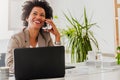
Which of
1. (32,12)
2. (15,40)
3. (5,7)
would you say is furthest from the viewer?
(5,7)

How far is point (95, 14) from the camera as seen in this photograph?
428cm

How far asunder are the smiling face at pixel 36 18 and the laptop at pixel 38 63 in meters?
1.09

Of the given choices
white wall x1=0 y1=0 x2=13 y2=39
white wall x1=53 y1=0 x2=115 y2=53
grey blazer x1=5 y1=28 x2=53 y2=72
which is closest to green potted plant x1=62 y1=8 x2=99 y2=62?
grey blazer x1=5 y1=28 x2=53 y2=72

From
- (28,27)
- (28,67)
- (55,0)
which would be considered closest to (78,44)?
(28,27)

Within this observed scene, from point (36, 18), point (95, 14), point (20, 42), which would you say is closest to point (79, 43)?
point (36, 18)

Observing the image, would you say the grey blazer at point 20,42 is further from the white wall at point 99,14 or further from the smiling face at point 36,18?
the white wall at point 99,14

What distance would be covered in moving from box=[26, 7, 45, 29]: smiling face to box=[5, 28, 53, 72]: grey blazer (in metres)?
0.12

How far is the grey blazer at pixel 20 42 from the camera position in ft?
7.70

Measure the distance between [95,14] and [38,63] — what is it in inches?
115

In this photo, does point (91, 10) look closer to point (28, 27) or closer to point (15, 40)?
point (28, 27)

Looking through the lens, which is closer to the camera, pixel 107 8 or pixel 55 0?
pixel 107 8

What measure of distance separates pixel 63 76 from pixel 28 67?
307mm

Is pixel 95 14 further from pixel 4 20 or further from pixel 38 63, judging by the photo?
pixel 38 63

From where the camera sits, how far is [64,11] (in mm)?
4418
